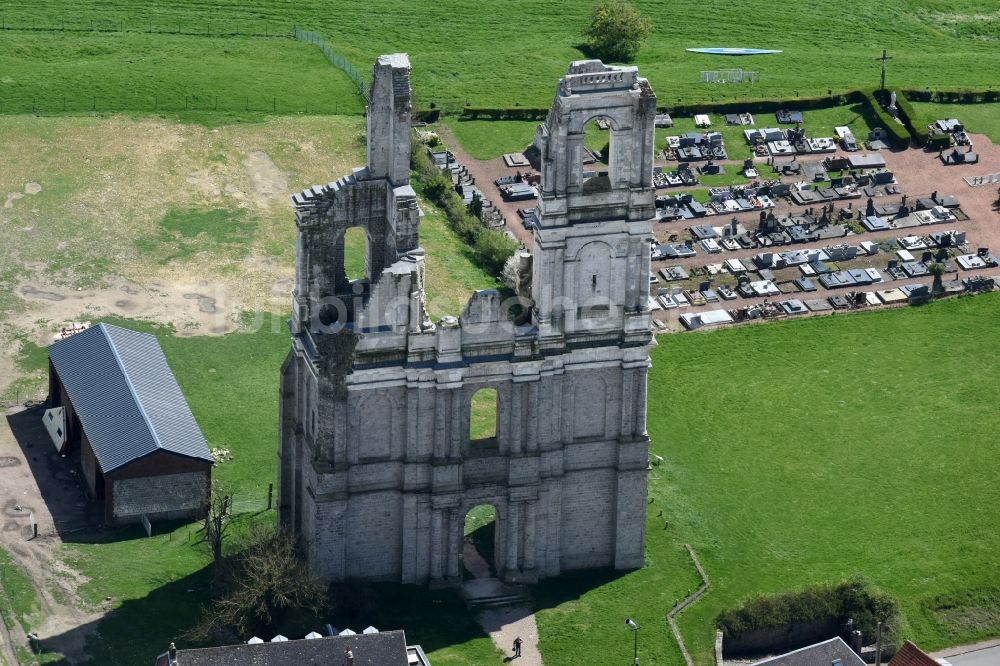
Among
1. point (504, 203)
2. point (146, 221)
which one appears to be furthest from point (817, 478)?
point (146, 221)

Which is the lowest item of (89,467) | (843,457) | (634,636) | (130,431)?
(634,636)

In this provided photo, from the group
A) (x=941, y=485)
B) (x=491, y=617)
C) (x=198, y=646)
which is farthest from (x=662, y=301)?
(x=198, y=646)

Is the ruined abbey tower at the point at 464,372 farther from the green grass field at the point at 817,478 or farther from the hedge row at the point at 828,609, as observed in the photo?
the hedge row at the point at 828,609

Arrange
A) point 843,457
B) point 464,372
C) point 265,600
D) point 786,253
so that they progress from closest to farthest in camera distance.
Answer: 1. point 265,600
2. point 464,372
3. point 843,457
4. point 786,253

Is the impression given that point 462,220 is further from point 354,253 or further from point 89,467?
point 89,467

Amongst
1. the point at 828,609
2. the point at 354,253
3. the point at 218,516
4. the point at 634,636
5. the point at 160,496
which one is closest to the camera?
the point at 634,636

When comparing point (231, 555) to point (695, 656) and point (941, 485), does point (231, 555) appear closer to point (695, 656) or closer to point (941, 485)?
point (695, 656)

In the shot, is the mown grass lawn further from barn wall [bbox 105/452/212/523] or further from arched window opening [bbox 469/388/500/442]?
barn wall [bbox 105/452/212/523]
